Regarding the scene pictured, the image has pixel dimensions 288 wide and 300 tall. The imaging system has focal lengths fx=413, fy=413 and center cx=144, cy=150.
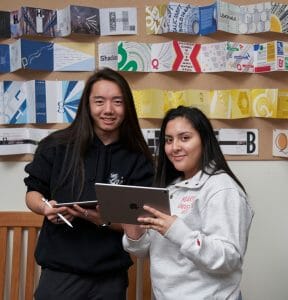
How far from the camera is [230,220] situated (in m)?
1.10

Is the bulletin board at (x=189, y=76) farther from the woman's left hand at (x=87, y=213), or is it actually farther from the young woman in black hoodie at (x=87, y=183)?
the woman's left hand at (x=87, y=213)

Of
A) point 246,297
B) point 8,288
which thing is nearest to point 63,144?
point 8,288

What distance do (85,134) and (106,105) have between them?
0.13m

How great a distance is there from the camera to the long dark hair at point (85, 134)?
1418mm

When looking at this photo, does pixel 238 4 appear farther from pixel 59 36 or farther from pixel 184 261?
pixel 184 261

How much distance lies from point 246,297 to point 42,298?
3.65 feet

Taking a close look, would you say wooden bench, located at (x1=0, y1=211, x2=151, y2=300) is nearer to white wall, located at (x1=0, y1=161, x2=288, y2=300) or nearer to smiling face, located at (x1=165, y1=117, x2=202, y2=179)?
white wall, located at (x1=0, y1=161, x2=288, y2=300)

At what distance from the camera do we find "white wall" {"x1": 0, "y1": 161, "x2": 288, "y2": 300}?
202 centimetres

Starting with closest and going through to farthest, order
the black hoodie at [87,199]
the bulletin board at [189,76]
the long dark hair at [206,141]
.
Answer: the long dark hair at [206,141] → the black hoodie at [87,199] → the bulletin board at [189,76]

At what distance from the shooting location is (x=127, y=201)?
44.9 inches

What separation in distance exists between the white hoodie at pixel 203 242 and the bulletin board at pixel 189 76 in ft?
2.80

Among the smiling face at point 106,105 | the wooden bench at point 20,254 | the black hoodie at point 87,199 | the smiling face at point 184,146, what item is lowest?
the wooden bench at point 20,254

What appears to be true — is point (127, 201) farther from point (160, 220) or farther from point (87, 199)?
point (87, 199)

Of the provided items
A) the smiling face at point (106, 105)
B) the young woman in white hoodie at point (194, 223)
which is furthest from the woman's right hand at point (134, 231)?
the smiling face at point (106, 105)
